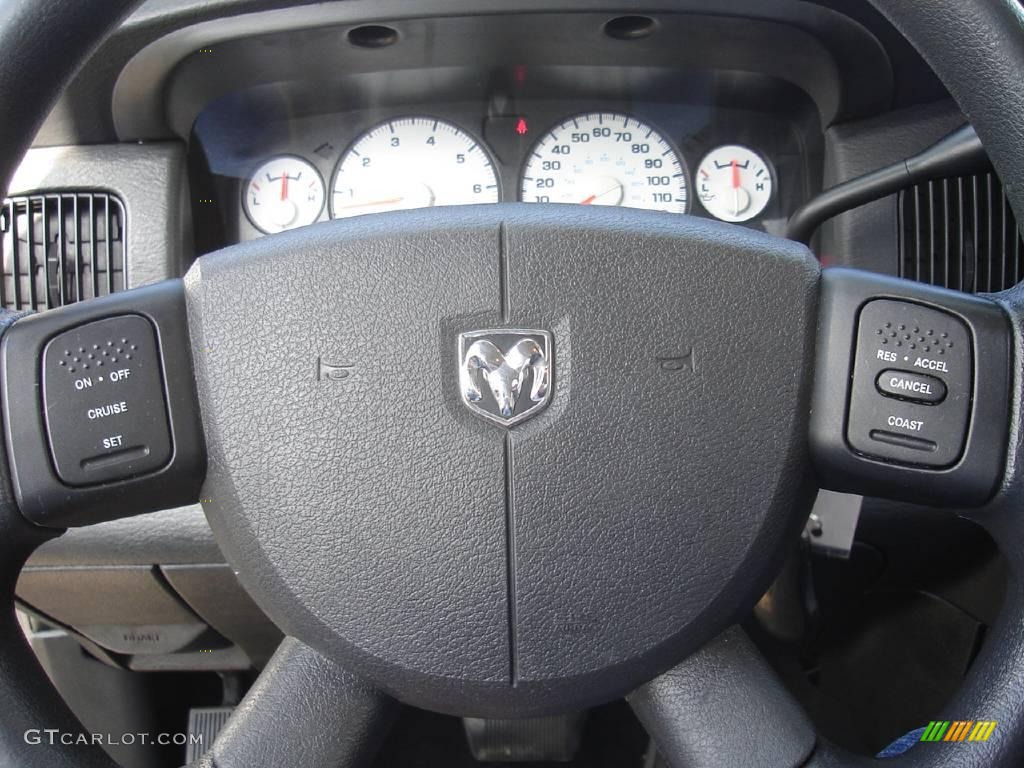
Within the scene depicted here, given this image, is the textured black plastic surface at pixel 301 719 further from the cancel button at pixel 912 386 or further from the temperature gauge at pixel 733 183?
the temperature gauge at pixel 733 183

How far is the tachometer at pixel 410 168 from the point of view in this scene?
1.54 meters

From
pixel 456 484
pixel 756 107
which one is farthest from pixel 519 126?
pixel 456 484

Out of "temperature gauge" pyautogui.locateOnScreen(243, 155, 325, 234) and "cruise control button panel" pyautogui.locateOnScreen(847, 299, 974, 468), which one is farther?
"temperature gauge" pyautogui.locateOnScreen(243, 155, 325, 234)

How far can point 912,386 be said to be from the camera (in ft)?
2.20

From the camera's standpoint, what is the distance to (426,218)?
2.28 ft

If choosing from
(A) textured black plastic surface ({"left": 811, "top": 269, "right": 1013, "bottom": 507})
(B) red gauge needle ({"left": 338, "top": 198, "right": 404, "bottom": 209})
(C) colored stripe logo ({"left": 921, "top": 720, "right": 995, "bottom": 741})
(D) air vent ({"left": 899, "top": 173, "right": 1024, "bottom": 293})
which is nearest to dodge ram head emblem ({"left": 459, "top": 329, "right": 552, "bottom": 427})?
(A) textured black plastic surface ({"left": 811, "top": 269, "right": 1013, "bottom": 507})

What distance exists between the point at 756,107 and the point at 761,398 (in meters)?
1.00

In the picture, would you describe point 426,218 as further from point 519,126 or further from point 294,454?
point 519,126

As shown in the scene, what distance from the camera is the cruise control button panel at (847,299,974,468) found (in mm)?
671

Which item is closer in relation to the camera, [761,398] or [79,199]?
[761,398]

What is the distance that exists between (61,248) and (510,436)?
3.00 ft

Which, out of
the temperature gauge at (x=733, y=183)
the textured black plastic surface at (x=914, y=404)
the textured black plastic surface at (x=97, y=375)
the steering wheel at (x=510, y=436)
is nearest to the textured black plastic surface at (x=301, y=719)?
the steering wheel at (x=510, y=436)

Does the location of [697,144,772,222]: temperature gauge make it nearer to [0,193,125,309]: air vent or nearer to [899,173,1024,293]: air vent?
[899,173,1024,293]: air vent

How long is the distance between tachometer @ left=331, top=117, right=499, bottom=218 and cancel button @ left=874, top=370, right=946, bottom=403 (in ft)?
3.14
